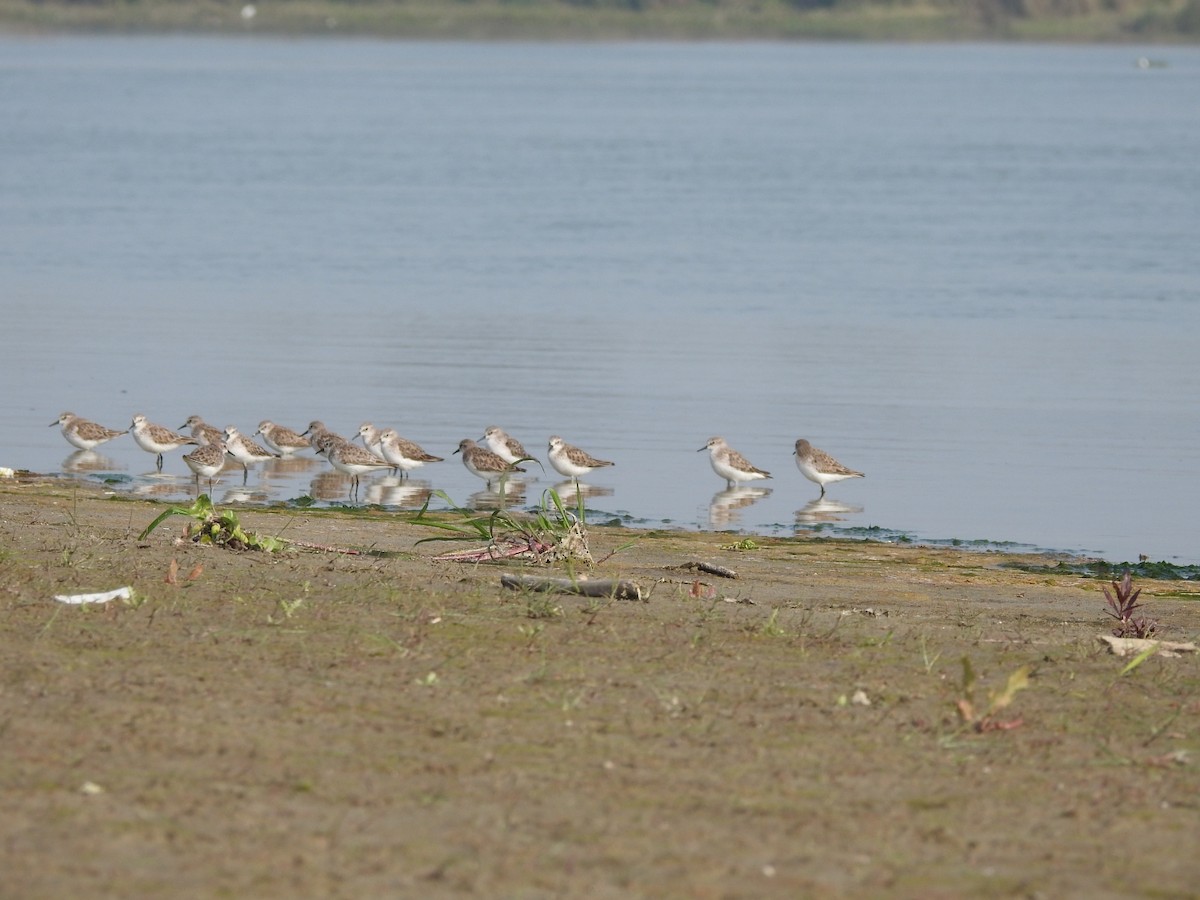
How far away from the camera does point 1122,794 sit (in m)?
6.18

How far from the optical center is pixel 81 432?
1753 centimetres

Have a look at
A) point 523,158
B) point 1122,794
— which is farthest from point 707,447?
point 523,158

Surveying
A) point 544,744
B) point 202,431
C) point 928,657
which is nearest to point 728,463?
point 202,431

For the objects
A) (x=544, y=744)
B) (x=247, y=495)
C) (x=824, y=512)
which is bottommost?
(x=247, y=495)

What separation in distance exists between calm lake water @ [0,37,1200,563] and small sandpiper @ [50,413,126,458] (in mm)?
226

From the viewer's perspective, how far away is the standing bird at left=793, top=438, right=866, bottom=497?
54.2 ft

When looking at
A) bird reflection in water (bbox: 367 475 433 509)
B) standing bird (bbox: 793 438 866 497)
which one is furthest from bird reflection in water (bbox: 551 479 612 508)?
standing bird (bbox: 793 438 866 497)

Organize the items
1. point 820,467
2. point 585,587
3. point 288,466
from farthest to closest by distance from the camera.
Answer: point 288,466 < point 820,467 < point 585,587

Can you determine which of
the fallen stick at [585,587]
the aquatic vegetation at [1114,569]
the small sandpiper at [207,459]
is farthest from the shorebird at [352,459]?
the fallen stick at [585,587]

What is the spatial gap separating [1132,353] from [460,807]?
2011cm

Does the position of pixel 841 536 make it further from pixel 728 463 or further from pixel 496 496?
pixel 496 496

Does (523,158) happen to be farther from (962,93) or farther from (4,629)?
(4,629)

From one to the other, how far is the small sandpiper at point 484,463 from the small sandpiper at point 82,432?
11.7 ft

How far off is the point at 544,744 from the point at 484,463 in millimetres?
10260
